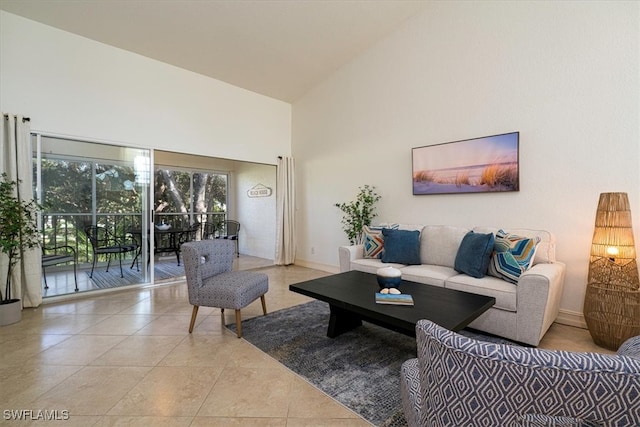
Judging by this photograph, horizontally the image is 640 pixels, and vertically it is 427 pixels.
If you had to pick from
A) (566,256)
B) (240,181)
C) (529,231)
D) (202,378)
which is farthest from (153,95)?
(566,256)

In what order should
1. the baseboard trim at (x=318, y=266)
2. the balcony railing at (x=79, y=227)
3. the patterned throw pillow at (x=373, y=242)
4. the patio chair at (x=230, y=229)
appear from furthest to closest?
the patio chair at (x=230, y=229) → the baseboard trim at (x=318, y=266) → the patterned throw pillow at (x=373, y=242) → the balcony railing at (x=79, y=227)

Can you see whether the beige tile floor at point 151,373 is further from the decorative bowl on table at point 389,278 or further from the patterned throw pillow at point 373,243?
the patterned throw pillow at point 373,243

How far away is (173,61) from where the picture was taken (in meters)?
4.10

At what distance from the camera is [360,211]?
4.50m

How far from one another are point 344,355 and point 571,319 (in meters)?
2.35

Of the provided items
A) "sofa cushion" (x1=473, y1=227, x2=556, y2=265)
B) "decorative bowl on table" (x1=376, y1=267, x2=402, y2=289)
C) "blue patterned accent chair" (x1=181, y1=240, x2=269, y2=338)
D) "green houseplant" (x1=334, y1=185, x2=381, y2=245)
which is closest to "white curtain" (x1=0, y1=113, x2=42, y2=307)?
"blue patterned accent chair" (x1=181, y1=240, x2=269, y2=338)

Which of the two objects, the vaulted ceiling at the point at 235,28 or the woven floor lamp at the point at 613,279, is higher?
the vaulted ceiling at the point at 235,28

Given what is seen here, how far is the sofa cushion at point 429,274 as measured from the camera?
2822 millimetres

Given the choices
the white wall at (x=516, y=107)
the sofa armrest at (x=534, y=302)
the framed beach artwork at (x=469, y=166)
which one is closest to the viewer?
the sofa armrest at (x=534, y=302)

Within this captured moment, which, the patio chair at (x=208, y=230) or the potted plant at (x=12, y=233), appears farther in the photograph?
the patio chair at (x=208, y=230)

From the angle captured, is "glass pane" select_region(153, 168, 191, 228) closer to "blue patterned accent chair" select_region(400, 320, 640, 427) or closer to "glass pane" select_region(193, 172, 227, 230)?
"glass pane" select_region(193, 172, 227, 230)

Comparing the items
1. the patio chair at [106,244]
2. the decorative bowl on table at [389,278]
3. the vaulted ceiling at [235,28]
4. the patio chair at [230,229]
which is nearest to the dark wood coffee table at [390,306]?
the decorative bowl on table at [389,278]

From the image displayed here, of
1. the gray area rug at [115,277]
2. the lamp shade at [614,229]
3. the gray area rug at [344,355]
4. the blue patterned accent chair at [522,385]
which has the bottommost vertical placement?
the gray area rug at [344,355]

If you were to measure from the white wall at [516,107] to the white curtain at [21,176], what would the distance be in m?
3.91
